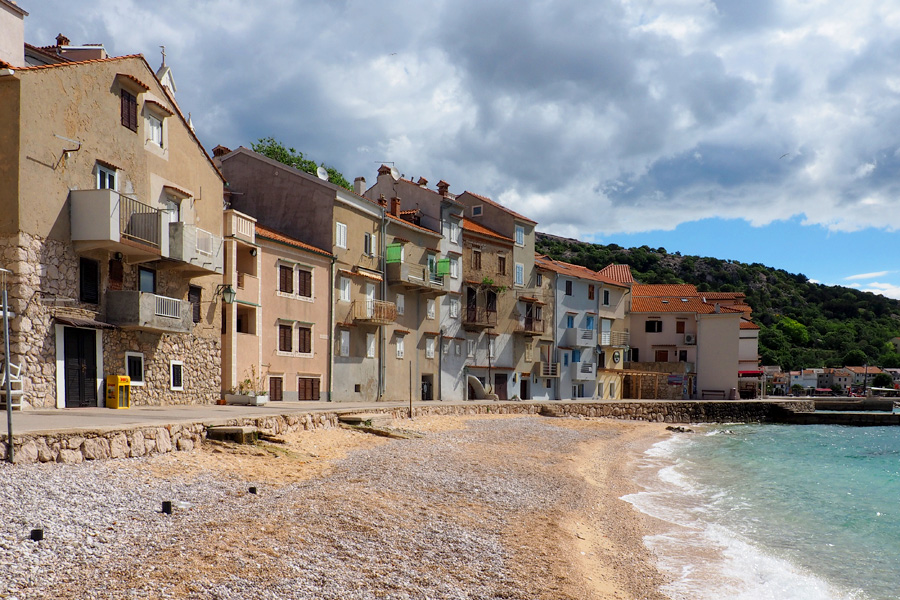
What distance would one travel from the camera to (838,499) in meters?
22.2

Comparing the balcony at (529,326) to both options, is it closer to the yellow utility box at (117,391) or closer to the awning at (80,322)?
the yellow utility box at (117,391)

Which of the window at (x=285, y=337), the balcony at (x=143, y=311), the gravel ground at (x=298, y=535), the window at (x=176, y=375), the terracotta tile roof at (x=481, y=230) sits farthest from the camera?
the terracotta tile roof at (x=481, y=230)

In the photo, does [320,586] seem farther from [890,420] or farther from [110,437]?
[890,420]

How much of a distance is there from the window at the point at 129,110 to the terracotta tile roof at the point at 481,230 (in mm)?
29607

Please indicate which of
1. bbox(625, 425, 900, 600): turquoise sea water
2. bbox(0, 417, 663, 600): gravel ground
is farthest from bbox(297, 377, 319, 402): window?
bbox(0, 417, 663, 600): gravel ground

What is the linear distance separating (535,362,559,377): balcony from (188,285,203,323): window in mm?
34448

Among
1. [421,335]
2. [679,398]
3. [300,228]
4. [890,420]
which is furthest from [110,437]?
[890,420]

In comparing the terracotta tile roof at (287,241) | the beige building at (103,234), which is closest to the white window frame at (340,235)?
the terracotta tile roof at (287,241)

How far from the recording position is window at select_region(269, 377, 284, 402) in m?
35.1

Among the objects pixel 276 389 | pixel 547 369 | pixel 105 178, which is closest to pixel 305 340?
pixel 276 389

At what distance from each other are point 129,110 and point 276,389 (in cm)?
1516

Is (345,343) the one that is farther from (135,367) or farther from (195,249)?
(135,367)

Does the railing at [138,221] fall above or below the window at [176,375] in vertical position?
above

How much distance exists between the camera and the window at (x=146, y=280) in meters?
26.0
